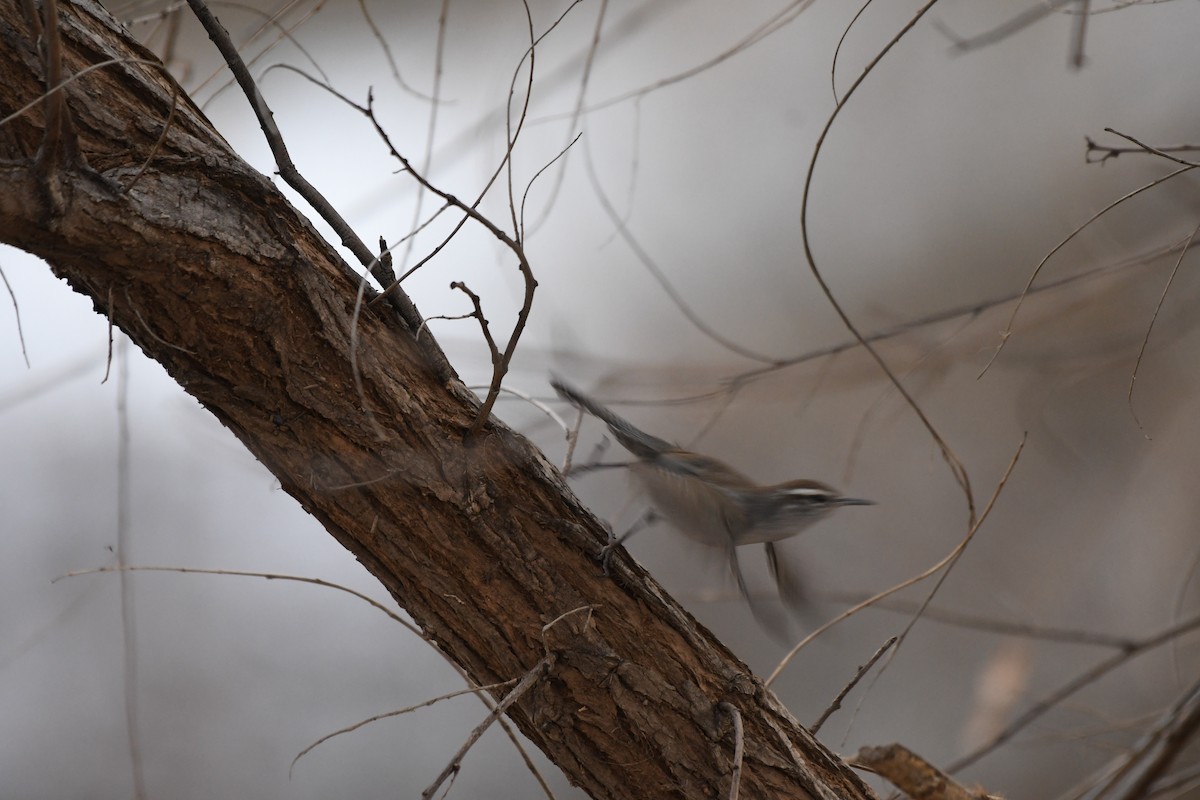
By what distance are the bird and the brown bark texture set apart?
54mm

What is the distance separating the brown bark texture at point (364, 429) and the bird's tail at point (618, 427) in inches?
2.1

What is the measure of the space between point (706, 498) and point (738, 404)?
28.8 inches

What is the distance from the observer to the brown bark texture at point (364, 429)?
502 millimetres

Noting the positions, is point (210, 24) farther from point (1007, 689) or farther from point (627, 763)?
point (1007, 689)

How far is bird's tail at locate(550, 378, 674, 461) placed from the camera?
604mm

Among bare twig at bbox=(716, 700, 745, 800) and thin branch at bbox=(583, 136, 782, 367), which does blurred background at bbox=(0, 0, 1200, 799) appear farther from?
bare twig at bbox=(716, 700, 745, 800)

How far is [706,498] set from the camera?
623 mm

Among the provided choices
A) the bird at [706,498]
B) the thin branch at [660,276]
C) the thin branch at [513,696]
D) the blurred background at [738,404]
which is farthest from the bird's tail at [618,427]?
the blurred background at [738,404]

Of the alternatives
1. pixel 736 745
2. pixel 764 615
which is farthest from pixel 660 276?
pixel 736 745

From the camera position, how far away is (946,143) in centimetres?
151

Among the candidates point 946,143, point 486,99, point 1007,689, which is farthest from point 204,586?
point 946,143

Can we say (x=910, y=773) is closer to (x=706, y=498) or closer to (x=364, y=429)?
(x=706, y=498)

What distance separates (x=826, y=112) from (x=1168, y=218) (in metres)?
0.57

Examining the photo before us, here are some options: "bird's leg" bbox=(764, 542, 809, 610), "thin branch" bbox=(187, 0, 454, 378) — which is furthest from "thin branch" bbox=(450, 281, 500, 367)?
"bird's leg" bbox=(764, 542, 809, 610)
